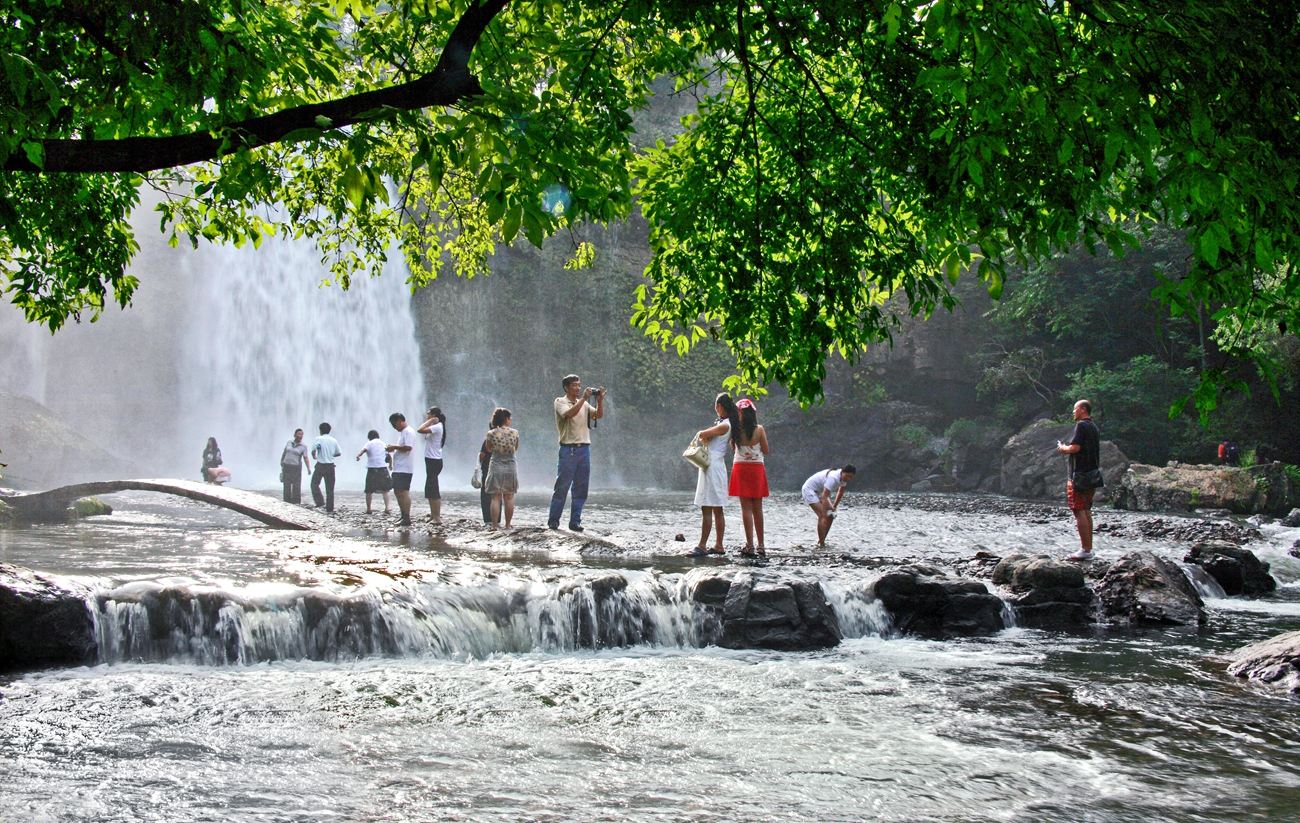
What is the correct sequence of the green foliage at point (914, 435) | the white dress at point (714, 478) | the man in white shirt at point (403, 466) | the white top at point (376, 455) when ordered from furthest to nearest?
1. the green foliage at point (914, 435)
2. the white top at point (376, 455)
3. the man in white shirt at point (403, 466)
4. the white dress at point (714, 478)

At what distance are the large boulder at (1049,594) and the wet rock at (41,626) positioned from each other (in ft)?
27.7

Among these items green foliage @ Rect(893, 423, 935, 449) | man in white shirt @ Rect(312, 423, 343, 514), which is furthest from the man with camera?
green foliage @ Rect(893, 423, 935, 449)

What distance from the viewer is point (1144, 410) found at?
107 ft

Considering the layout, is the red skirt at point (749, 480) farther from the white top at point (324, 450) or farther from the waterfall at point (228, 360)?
the waterfall at point (228, 360)

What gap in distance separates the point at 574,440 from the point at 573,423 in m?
0.25

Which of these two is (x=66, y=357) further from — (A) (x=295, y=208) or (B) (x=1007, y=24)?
(B) (x=1007, y=24)

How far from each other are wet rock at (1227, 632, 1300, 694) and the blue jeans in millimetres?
7658

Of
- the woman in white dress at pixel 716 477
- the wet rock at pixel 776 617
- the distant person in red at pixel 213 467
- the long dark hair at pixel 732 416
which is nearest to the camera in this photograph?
the wet rock at pixel 776 617

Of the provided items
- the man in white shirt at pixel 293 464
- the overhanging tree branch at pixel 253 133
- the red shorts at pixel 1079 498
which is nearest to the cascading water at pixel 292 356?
the man in white shirt at pixel 293 464

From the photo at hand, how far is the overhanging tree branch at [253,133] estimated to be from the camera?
178 inches

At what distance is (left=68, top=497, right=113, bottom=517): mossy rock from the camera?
15.8 m

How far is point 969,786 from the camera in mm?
5086

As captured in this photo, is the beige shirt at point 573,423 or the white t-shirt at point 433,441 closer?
the beige shirt at point 573,423

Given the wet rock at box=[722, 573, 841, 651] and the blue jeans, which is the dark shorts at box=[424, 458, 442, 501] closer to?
the blue jeans
